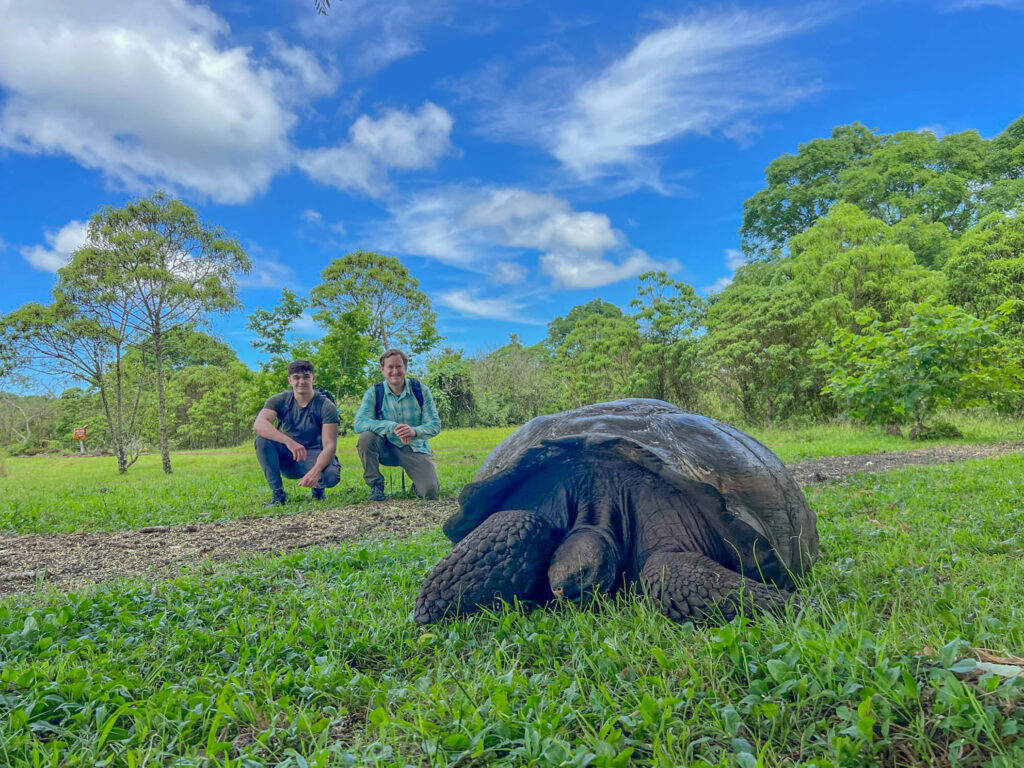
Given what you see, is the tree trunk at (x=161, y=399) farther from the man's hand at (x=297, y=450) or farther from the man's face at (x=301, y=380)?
the man's hand at (x=297, y=450)

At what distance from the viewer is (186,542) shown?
4977 mm

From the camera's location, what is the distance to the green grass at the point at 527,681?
4.67ft

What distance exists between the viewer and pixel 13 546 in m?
5.08

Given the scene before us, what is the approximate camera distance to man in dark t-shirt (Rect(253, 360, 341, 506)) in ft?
22.4

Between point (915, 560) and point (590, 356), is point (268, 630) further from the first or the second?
point (590, 356)

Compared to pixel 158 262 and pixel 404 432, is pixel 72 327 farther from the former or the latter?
pixel 404 432

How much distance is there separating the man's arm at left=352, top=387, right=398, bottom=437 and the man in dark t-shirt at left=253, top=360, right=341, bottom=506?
11.0 inches

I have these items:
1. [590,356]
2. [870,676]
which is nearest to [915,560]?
[870,676]

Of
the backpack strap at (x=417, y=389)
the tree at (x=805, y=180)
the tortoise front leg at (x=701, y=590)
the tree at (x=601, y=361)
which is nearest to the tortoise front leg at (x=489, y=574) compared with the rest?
the tortoise front leg at (x=701, y=590)

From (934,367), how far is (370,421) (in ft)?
32.2

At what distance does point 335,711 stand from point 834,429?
15.1 m

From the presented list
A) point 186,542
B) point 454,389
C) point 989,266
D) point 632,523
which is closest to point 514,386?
point 454,389

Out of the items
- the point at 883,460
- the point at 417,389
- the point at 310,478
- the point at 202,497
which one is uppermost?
the point at 417,389

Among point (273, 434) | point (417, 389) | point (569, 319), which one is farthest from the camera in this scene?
point (569, 319)
